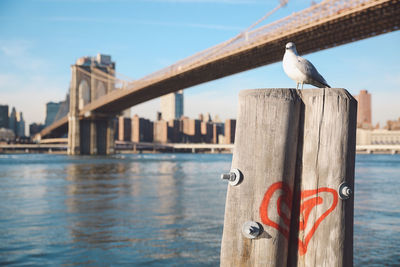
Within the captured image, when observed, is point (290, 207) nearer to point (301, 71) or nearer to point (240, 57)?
point (301, 71)

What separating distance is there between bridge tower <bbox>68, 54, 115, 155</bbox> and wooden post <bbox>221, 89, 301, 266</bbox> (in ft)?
210

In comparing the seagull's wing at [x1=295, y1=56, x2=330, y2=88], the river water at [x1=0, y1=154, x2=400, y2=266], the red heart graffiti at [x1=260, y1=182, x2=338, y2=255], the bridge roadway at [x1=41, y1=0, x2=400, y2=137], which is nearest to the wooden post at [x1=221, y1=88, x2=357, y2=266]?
the red heart graffiti at [x1=260, y1=182, x2=338, y2=255]

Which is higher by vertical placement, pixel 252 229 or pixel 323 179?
pixel 323 179

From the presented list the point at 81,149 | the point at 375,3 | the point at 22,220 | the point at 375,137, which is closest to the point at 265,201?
the point at 22,220

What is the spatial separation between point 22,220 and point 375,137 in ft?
515

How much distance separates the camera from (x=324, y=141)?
2.56m

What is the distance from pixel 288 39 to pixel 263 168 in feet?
100

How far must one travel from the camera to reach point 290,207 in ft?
8.52

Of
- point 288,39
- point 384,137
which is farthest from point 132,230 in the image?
point 384,137

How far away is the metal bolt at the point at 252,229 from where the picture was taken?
2521 millimetres

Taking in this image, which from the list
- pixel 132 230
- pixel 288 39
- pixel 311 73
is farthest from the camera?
pixel 288 39

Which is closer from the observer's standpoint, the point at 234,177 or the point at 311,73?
the point at 234,177

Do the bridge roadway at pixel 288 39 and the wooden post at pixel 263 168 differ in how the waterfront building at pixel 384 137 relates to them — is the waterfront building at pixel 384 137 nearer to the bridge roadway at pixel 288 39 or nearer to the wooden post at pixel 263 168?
the bridge roadway at pixel 288 39

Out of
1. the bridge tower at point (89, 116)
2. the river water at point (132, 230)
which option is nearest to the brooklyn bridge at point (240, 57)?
the bridge tower at point (89, 116)
